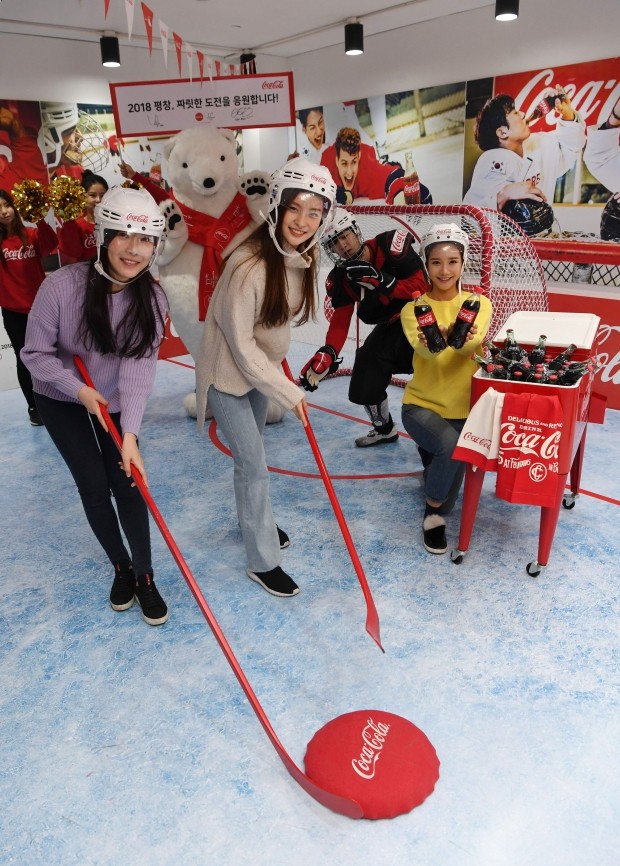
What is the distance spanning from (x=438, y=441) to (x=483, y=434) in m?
0.30

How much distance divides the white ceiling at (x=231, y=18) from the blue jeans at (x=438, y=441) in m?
4.86

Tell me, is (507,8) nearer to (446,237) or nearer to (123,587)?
(446,237)

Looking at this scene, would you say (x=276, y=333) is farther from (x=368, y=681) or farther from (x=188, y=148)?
(x=188, y=148)

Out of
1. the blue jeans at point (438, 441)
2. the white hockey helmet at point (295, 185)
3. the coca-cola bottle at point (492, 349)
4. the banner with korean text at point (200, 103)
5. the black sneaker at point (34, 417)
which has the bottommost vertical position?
the black sneaker at point (34, 417)

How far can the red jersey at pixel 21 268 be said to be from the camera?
4.31 meters

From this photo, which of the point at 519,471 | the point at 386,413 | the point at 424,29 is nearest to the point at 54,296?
the point at 519,471

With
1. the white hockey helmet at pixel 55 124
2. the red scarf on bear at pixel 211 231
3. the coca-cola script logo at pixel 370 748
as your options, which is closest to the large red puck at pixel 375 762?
the coca-cola script logo at pixel 370 748

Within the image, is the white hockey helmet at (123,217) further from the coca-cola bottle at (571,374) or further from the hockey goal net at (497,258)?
the hockey goal net at (497,258)

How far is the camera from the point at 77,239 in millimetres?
4227

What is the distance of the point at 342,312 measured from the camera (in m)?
3.38

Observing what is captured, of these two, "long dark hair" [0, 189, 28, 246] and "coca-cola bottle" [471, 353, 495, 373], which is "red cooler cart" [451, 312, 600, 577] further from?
"long dark hair" [0, 189, 28, 246]

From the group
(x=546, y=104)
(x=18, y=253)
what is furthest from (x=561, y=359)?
(x=546, y=104)

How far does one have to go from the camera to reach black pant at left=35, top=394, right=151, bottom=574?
2.32 metres

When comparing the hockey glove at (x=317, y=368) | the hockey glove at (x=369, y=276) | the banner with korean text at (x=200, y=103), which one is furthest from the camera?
the banner with korean text at (x=200, y=103)
